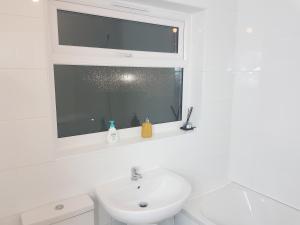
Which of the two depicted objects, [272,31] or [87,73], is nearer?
[87,73]

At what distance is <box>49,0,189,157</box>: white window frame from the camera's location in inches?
58.0

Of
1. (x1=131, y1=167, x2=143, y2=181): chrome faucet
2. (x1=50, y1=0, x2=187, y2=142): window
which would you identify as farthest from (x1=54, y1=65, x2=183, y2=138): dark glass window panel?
(x1=131, y1=167, x2=143, y2=181): chrome faucet

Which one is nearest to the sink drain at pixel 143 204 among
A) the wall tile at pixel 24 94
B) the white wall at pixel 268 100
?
the wall tile at pixel 24 94

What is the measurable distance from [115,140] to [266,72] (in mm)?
1430

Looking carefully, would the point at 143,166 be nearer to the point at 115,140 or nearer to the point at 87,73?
the point at 115,140

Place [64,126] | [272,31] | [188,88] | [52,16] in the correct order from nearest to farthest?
[52,16] → [64,126] → [272,31] → [188,88]

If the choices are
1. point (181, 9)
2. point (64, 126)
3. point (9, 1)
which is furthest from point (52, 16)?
point (181, 9)

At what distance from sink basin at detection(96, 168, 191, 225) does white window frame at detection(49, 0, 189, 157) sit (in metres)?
0.31

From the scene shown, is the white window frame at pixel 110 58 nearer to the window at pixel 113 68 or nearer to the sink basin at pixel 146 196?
the window at pixel 113 68

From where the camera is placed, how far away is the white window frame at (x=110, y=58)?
58.0 inches

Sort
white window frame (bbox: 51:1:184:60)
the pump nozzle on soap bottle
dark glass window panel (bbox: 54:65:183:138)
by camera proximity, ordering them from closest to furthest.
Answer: white window frame (bbox: 51:1:184:60) → dark glass window panel (bbox: 54:65:183:138) → the pump nozzle on soap bottle

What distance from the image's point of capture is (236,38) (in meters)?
2.24

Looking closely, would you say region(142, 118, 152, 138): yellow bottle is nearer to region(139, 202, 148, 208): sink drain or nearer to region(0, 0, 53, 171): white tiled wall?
region(139, 202, 148, 208): sink drain

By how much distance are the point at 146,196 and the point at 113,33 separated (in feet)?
3.95
